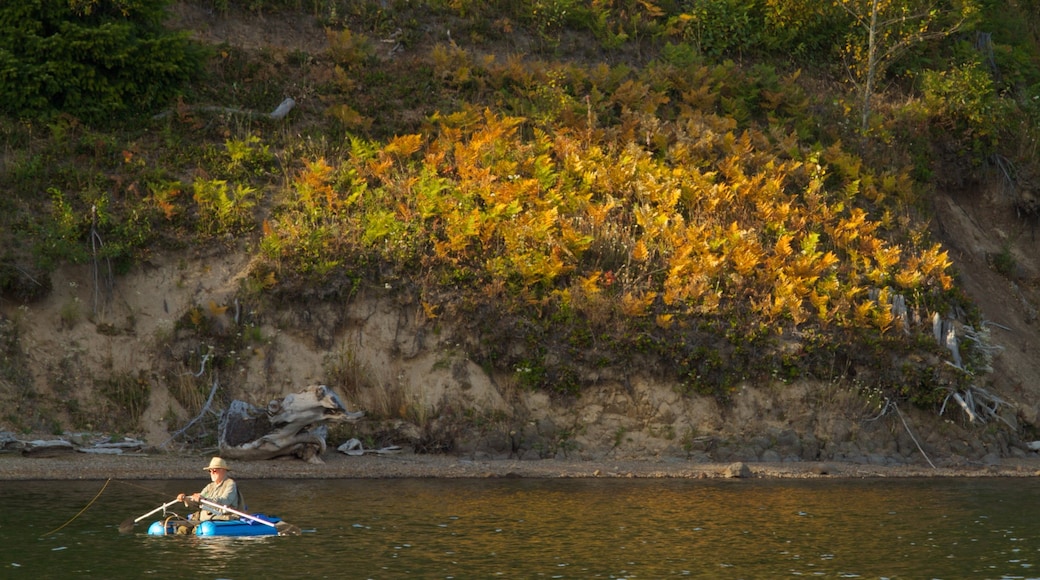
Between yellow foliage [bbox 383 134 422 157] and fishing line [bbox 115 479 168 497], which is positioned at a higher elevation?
yellow foliage [bbox 383 134 422 157]

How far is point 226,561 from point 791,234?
14.6 meters

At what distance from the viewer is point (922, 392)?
75.9 ft

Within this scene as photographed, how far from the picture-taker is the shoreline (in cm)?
1934

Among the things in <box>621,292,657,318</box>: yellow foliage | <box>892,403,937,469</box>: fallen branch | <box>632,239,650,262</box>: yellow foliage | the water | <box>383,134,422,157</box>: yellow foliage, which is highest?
<box>383,134,422,157</box>: yellow foliage

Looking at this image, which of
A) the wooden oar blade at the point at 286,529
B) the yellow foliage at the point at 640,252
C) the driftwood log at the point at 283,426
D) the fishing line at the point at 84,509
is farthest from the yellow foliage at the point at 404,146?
the wooden oar blade at the point at 286,529

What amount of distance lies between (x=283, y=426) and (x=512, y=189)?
6938mm

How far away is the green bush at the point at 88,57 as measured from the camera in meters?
23.8

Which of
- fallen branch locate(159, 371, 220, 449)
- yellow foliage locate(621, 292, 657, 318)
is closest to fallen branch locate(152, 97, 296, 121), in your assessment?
fallen branch locate(159, 371, 220, 449)

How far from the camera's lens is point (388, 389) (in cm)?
2225

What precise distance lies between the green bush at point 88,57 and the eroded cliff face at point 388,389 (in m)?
4.20

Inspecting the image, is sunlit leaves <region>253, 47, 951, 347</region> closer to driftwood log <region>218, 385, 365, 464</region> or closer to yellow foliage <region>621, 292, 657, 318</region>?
yellow foliage <region>621, 292, 657, 318</region>

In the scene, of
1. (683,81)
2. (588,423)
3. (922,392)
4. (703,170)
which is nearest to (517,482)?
(588,423)

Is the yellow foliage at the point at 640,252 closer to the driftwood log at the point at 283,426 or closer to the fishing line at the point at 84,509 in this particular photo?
the driftwood log at the point at 283,426

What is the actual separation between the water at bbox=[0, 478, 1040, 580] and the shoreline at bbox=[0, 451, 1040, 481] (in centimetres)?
46
